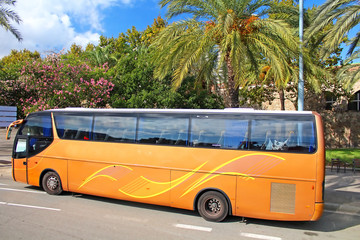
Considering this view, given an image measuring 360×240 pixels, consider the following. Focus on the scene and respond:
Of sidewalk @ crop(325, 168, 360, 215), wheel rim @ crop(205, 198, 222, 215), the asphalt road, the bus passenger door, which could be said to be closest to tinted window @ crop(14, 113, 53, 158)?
the bus passenger door

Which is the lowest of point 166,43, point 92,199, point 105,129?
point 92,199

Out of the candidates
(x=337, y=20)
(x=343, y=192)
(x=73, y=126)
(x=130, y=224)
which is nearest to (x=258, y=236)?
(x=130, y=224)

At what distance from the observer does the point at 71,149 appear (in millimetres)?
8398

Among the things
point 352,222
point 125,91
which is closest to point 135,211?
point 352,222

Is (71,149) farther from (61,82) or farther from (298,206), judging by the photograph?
(61,82)

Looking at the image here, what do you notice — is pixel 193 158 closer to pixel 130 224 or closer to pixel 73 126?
pixel 130 224

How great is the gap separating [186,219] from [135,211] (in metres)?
1.48

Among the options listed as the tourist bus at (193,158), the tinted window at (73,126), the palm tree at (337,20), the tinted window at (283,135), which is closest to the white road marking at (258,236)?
the tourist bus at (193,158)

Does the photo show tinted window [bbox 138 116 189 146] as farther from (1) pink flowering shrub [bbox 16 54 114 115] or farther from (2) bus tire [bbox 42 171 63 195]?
(1) pink flowering shrub [bbox 16 54 114 115]

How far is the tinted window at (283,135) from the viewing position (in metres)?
6.13

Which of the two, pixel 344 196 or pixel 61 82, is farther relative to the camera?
pixel 61 82

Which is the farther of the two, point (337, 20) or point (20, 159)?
point (337, 20)

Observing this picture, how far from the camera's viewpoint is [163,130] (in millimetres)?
7309

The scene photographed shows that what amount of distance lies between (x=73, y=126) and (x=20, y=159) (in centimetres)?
251
